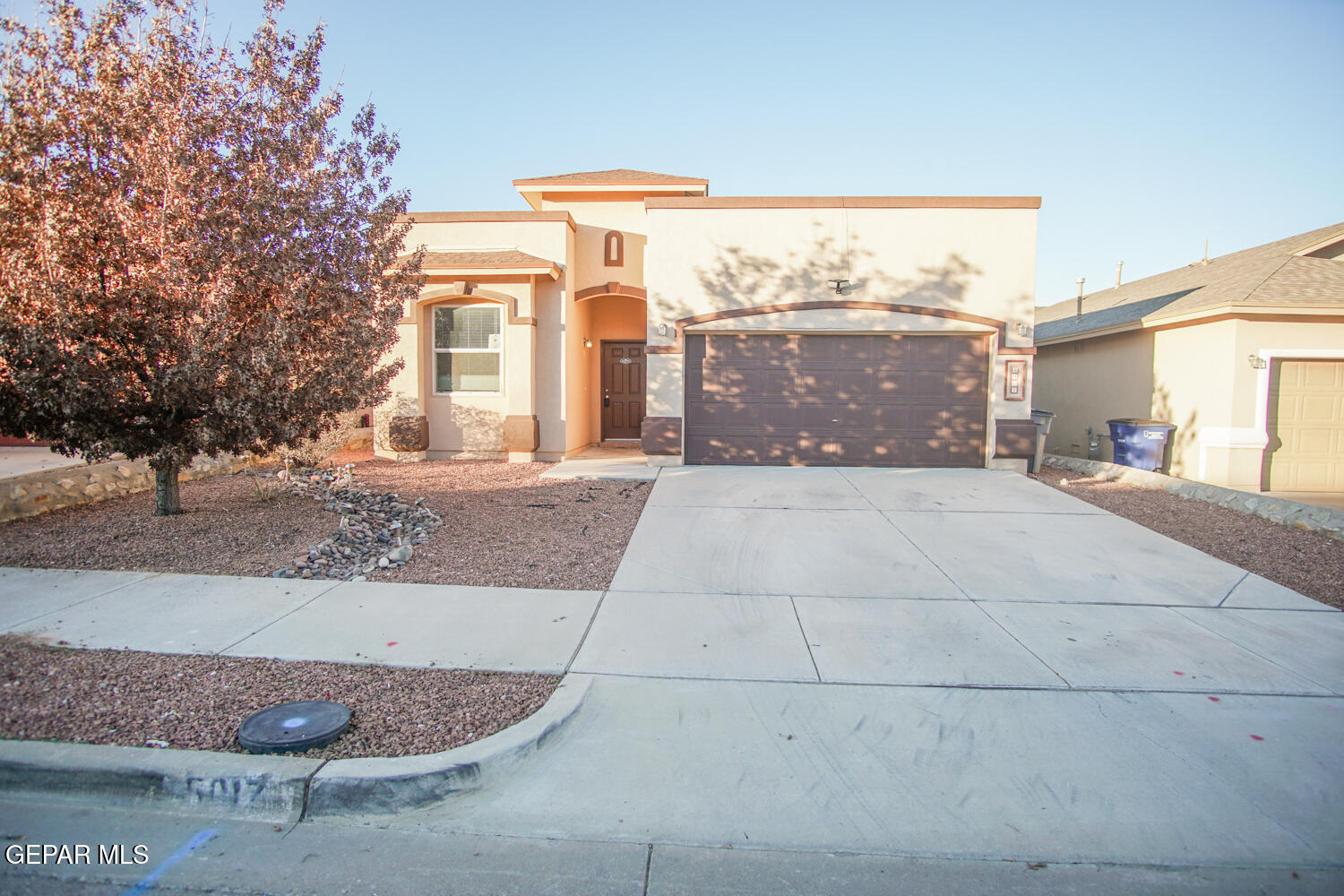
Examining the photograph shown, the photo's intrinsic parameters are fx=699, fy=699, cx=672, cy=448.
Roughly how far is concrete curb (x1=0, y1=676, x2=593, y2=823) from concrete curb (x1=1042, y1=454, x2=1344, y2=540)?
926 cm

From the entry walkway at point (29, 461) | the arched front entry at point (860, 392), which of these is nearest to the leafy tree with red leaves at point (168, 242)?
the entry walkway at point (29, 461)

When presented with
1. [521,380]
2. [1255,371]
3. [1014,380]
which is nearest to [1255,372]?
[1255,371]

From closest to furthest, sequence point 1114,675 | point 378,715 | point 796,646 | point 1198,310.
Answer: point 378,715
point 1114,675
point 796,646
point 1198,310

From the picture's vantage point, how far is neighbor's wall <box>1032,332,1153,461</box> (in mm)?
14055

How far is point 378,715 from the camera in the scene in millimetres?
3521

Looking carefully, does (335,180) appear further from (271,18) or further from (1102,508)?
(1102,508)

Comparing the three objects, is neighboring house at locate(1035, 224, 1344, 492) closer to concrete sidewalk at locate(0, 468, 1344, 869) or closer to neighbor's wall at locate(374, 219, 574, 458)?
concrete sidewalk at locate(0, 468, 1344, 869)

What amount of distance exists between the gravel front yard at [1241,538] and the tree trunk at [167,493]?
35.0 feet

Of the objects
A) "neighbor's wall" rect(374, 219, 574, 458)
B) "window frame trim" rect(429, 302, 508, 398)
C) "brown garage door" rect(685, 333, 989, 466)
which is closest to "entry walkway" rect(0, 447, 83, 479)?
"neighbor's wall" rect(374, 219, 574, 458)

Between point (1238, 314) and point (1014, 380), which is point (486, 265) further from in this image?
point (1238, 314)

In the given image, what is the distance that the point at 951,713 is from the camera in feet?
12.5

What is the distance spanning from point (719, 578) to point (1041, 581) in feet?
9.26

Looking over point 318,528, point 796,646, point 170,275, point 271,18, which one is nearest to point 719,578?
point 796,646

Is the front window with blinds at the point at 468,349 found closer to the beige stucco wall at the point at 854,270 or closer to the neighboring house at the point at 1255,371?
the beige stucco wall at the point at 854,270
